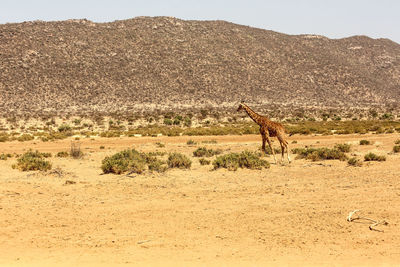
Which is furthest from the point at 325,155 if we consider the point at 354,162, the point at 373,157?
the point at 354,162

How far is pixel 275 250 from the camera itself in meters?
8.46

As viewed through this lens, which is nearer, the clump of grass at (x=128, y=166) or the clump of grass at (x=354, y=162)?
the clump of grass at (x=128, y=166)

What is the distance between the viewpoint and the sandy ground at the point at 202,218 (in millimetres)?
8266

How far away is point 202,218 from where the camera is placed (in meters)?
10.5

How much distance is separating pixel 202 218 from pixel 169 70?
3039 inches

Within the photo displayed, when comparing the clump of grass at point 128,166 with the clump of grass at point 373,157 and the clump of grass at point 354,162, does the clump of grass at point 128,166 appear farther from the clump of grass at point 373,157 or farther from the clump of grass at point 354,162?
the clump of grass at point 373,157

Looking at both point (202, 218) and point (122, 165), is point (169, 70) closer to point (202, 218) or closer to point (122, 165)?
point (122, 165)

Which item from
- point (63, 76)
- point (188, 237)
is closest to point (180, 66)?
point (63, 76)

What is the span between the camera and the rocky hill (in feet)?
252

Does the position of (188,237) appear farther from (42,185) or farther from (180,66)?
(180,66)

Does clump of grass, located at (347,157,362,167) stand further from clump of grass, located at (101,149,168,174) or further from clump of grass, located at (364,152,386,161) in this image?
clump of grass, located at (101,149,168,174)

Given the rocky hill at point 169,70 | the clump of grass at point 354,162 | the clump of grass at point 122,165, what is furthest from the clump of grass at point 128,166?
the rocky hill at point 169,70

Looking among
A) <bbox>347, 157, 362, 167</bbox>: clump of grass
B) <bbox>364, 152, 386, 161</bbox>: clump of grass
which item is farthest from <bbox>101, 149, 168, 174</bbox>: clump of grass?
<bbox>364, 152, 386, 161</bbox>: clump of grass

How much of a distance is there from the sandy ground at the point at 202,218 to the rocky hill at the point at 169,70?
185ft
